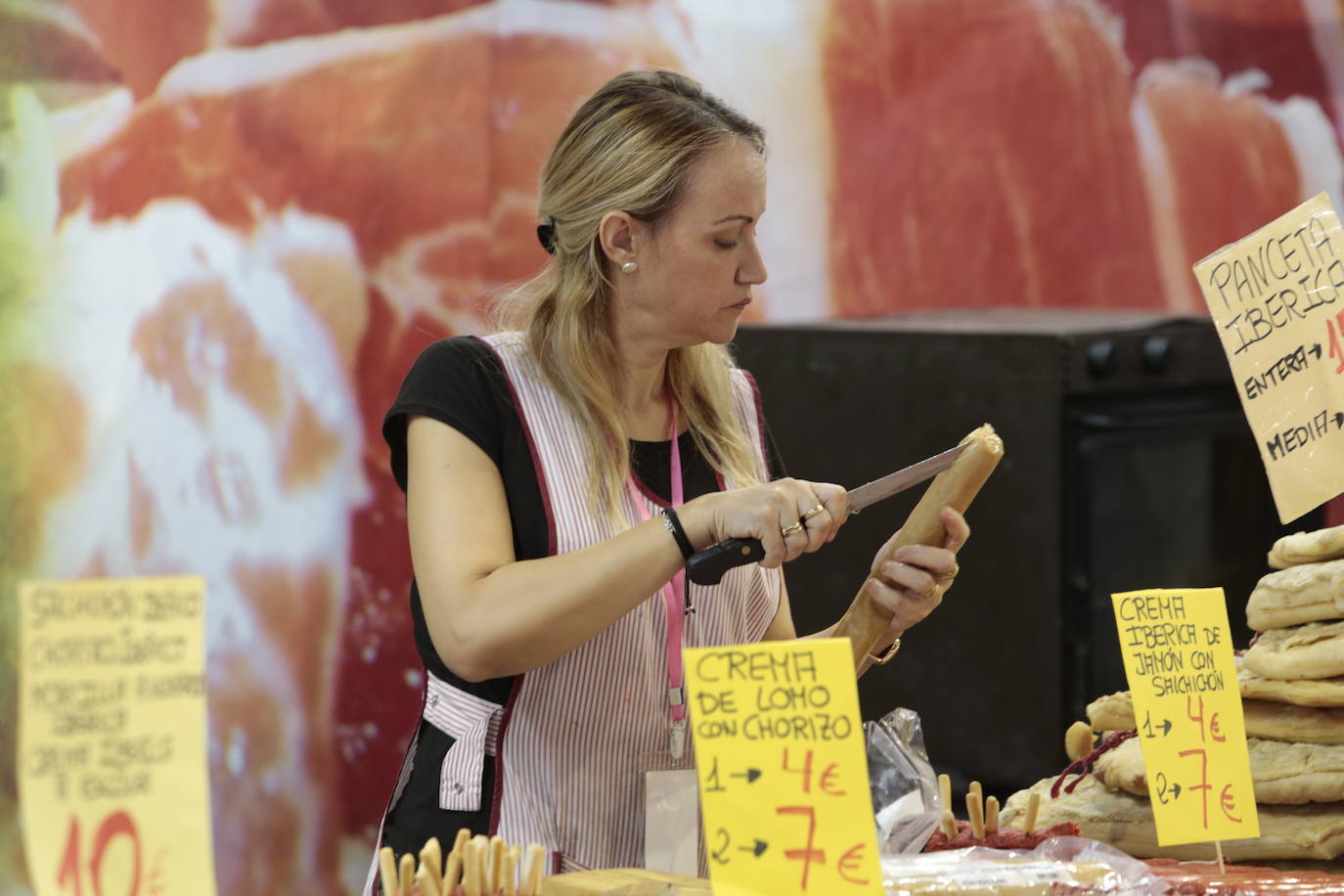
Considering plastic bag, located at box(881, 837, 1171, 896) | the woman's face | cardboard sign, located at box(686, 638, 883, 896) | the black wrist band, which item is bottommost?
plastic bag, located at box(881, 837, 1171, 896)

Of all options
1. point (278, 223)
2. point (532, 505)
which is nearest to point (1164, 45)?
point (278, 223)

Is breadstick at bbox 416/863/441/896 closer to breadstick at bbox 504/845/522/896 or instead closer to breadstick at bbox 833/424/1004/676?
breadstick at bbox 504/845/522/896

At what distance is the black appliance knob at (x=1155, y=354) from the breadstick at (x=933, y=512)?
5.15 ft

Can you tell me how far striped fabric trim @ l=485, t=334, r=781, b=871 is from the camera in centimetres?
152

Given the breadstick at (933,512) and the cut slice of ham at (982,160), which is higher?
the cut slice of ham at (982,160)

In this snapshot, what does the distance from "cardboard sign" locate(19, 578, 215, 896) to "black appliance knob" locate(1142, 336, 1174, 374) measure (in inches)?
95.8

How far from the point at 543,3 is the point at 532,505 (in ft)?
7.53

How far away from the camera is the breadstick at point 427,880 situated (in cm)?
107

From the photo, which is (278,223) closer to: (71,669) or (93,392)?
(93,392)

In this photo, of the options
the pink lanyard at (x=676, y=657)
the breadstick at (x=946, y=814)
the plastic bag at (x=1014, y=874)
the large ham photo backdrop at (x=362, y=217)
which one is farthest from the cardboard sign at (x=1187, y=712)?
the large ham photo backdrop at (x=362, y=217)

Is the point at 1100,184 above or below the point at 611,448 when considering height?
above

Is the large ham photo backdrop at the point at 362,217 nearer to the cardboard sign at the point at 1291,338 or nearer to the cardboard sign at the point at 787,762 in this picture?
the cardboard sign at the point at 1291,338

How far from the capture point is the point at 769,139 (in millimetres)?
3693

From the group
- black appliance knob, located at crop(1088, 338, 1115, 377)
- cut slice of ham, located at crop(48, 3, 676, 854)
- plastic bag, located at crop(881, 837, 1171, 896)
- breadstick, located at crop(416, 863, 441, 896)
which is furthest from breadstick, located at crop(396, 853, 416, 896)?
black appliance knob, located at crop(1088, 338, 1115, 377)
